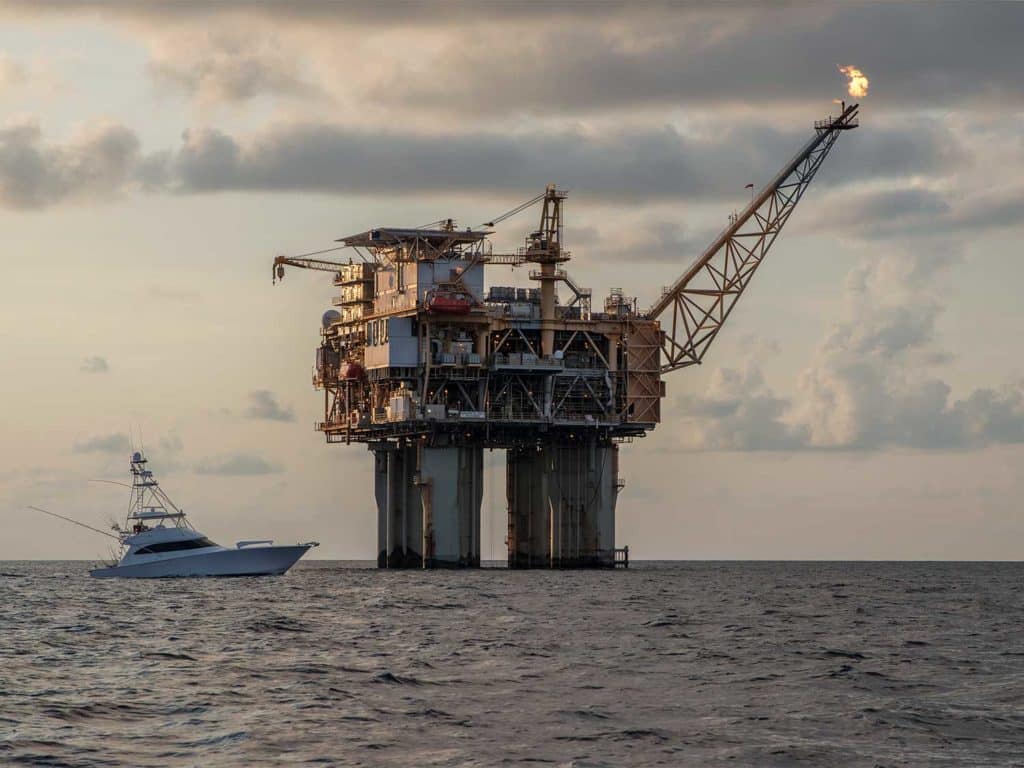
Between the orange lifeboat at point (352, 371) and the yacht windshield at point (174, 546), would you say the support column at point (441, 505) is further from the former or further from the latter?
the yacht windshield at point (174, 546)

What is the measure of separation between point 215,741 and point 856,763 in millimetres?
13773

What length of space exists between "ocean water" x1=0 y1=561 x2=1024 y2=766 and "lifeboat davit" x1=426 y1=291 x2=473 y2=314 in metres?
31.2

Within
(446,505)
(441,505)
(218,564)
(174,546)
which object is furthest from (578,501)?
(174,546)

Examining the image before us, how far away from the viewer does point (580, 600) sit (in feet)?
278

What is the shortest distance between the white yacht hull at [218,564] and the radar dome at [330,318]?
22224mm

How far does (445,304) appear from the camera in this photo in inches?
4503

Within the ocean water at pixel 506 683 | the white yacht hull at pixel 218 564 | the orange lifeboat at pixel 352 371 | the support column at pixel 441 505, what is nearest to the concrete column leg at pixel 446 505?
the support column at pixel 441 505

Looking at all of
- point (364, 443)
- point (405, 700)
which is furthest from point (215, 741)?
point (364, 443)

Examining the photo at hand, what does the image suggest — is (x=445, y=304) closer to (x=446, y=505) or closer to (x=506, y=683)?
(x=446, y=505)

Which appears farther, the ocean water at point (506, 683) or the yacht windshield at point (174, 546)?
the yacht windshield at point (174, 546)

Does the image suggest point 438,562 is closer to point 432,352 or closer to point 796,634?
point 432,352

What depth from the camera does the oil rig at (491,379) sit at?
382 feet

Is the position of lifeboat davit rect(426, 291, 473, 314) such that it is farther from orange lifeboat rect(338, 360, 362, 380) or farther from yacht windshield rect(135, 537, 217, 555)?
yacht windshield rect(135, 537, 217, 555)

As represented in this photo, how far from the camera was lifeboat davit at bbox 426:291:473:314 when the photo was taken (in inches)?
4503
